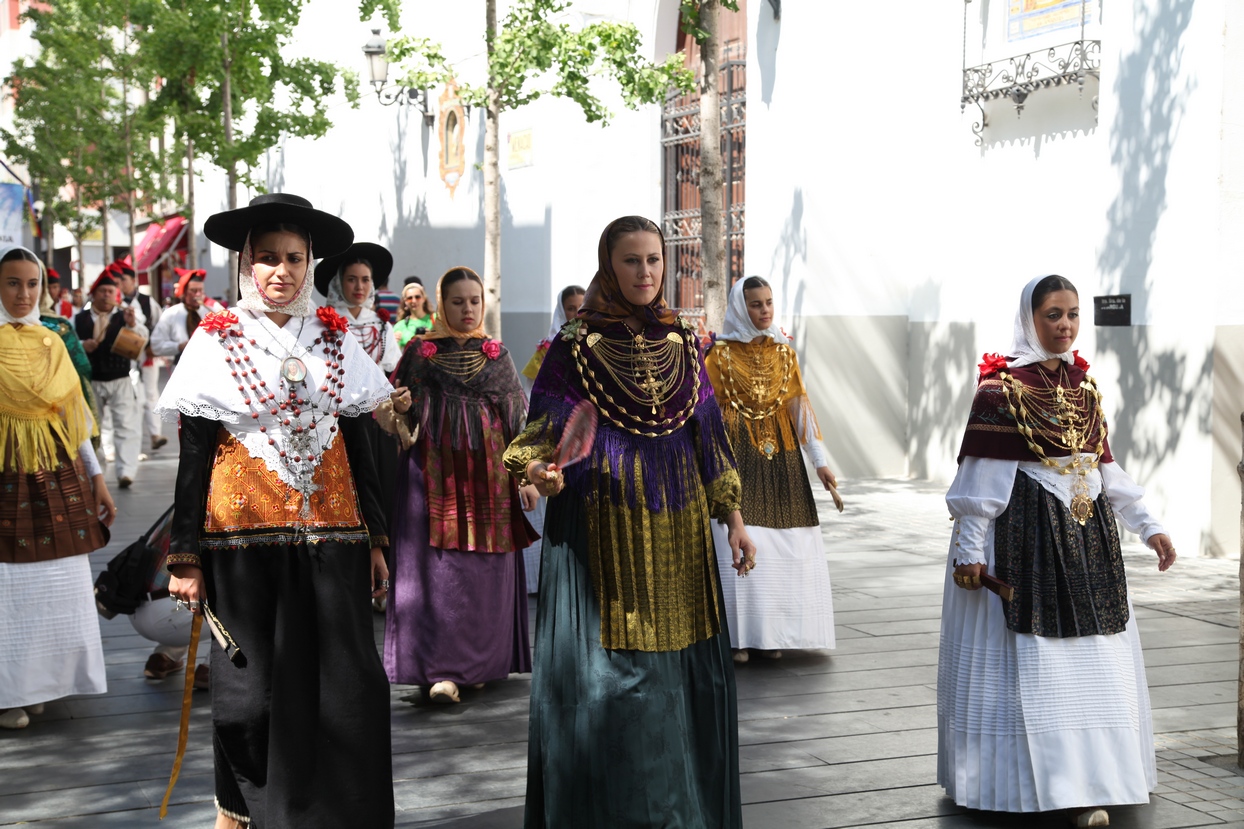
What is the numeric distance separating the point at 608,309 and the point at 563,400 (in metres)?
0.32

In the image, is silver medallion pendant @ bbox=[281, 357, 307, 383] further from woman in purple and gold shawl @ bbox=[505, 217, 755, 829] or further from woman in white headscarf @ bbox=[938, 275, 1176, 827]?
woman in white headscarf @ bbox=[938, 275, 1176, 827]

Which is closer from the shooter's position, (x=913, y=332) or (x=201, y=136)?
(x=913, y=332)

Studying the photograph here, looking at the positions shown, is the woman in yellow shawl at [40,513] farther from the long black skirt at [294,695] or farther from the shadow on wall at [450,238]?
the shadow on wall at [450,238]

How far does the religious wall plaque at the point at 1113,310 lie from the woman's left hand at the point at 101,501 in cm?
763

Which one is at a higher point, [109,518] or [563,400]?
[563,400]

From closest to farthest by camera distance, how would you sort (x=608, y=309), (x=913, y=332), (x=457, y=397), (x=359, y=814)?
1. (x=359, y=814)
2. (x=608, y=309)
3. (x=457, y=397)
4. (x=913, y=332)

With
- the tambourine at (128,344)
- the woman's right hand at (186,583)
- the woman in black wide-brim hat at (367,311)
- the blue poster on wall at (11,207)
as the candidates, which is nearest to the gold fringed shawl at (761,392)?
the woman in black wide-brim hat at (367,311)

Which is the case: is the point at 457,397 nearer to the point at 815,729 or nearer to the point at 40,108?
the point at 815,729

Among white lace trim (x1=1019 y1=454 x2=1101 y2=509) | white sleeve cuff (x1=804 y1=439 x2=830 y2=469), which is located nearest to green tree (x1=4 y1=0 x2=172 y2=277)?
white sleeve cuff (x1=804 y1=439 x2=830 y2=469)

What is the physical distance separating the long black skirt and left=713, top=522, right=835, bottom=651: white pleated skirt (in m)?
3.26

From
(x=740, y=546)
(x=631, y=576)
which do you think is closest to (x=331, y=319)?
(x=631, y=576)

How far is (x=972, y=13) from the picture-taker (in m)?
12.8

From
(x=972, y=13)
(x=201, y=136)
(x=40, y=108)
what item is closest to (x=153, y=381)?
(x=201, y=136)

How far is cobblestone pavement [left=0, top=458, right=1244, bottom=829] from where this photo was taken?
4.73 metres
